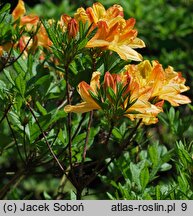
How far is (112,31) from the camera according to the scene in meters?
1.37

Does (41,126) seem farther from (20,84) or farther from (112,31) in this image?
(112,31)

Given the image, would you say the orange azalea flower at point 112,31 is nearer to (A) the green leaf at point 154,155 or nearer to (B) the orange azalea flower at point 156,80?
(B) the orange azalea flower at point 156,80

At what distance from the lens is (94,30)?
1315mm

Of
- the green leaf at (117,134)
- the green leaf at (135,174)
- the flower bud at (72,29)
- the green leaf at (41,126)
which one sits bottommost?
the green leaf at (135,174)

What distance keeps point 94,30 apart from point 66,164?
452 mm

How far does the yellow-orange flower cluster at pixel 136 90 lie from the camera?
4.20ft

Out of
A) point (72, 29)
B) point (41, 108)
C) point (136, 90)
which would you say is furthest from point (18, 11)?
point (136, 90)

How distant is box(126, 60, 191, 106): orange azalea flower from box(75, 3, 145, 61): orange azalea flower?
0.10 feet

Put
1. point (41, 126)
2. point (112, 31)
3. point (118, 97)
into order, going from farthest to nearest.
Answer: point (41, 126), point (112, 31), point (118, 97)

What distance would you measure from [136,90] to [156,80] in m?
0.12

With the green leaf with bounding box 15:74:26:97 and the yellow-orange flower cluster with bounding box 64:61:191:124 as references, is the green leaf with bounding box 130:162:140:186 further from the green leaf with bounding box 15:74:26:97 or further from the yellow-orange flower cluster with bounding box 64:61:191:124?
the green leaf with bounding box 15:74:26:97

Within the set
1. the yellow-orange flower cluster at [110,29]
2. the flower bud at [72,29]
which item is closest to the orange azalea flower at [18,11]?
the yellow-orange flower cluster at [110,29]

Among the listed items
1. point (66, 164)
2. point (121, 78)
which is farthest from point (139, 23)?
point (121, 78)

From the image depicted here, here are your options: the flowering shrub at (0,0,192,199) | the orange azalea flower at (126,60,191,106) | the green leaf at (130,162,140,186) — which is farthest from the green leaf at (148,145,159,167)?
the orange azalea flower at (126,60,191,106)
